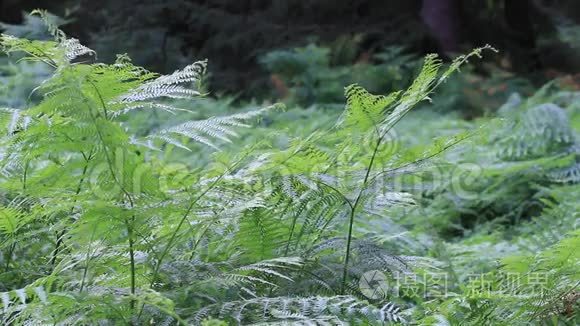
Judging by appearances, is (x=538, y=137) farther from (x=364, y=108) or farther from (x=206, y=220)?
(x=206, y=220)

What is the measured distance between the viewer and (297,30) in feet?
33.8

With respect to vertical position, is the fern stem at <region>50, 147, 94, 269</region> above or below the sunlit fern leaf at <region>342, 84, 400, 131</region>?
below

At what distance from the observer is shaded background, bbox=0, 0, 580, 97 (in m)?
9.50

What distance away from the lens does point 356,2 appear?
35.5 ft

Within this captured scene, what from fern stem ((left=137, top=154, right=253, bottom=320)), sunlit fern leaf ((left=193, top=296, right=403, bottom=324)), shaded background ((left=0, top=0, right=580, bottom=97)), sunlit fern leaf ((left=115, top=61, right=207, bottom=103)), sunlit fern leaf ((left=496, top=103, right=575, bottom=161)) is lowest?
sunlit fern leaf ((left=193, top=296, right=403, bottom=324))

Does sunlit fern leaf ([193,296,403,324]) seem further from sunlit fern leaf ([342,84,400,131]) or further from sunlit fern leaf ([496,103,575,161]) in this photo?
sunlit fern leaf ([496,103,575,161])

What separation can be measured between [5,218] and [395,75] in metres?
7.60

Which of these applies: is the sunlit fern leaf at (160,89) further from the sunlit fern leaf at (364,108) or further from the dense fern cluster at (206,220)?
the sunlit fern leaf at (364,108)

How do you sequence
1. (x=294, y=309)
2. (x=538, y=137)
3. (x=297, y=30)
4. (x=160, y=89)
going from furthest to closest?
(x=297, y=30), (x=538, y=137), (x=160, y=89), (x=294, y=309)

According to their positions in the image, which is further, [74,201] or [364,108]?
[364,108]

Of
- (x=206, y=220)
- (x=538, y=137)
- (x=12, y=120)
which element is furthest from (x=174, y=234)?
(x=538, y=137)

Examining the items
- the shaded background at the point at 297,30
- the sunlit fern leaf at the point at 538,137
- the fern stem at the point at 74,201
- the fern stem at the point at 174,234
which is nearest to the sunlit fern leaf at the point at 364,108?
the fern stem at the point at 174,234

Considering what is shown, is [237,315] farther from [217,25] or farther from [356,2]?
[356,2]

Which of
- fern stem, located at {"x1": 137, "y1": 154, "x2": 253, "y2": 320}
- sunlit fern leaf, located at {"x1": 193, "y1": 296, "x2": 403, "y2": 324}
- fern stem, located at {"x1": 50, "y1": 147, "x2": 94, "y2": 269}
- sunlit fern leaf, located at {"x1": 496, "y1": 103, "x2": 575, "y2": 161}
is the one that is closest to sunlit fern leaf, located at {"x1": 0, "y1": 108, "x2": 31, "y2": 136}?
fern stem, located at {"x1": 50, "y1": 147, "x2": 94, "y2": 269}
